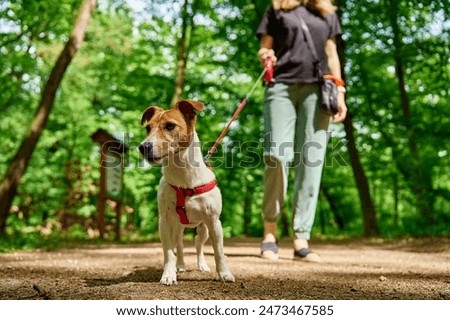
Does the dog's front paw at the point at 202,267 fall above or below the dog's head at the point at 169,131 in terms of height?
below

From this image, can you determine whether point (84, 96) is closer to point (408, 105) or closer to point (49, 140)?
point (49, 140)

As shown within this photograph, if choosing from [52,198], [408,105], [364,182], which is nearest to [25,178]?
[52,198]

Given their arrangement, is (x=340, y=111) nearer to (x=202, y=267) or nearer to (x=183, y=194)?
(x=202, y=267)

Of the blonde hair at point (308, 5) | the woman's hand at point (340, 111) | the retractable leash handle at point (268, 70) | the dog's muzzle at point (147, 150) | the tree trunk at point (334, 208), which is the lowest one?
the tree trunk at point (334, 208)

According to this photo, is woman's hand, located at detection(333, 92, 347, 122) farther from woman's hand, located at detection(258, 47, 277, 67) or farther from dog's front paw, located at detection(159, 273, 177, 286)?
dog's front paw, located at detection(159, 273, 177, 286)

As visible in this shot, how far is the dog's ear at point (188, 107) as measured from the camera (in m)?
3.04

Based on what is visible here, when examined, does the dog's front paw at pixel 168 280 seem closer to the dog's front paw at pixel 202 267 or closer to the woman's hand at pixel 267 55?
the dog's front paw at pixel 202 267

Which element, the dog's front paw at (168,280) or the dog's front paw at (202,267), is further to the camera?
the dog's front paw at (202,267)

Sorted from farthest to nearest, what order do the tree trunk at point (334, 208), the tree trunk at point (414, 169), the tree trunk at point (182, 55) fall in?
the tree trunk at point (334, 208)
the tree trunk at point (182, 55)
the tree trunk at point (414, 169)

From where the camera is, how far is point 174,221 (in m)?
3.26

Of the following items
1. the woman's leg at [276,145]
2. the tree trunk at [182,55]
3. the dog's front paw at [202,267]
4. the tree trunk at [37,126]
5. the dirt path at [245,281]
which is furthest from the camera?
the tree trunk at [182,55]

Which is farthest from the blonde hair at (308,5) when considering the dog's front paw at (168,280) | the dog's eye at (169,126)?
the dog's front paw at (168,280)

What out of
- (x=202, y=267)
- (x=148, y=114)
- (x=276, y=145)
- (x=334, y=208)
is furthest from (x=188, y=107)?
(x=334, y=208)

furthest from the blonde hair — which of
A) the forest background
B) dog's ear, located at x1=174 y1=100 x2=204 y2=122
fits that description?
the forest background
